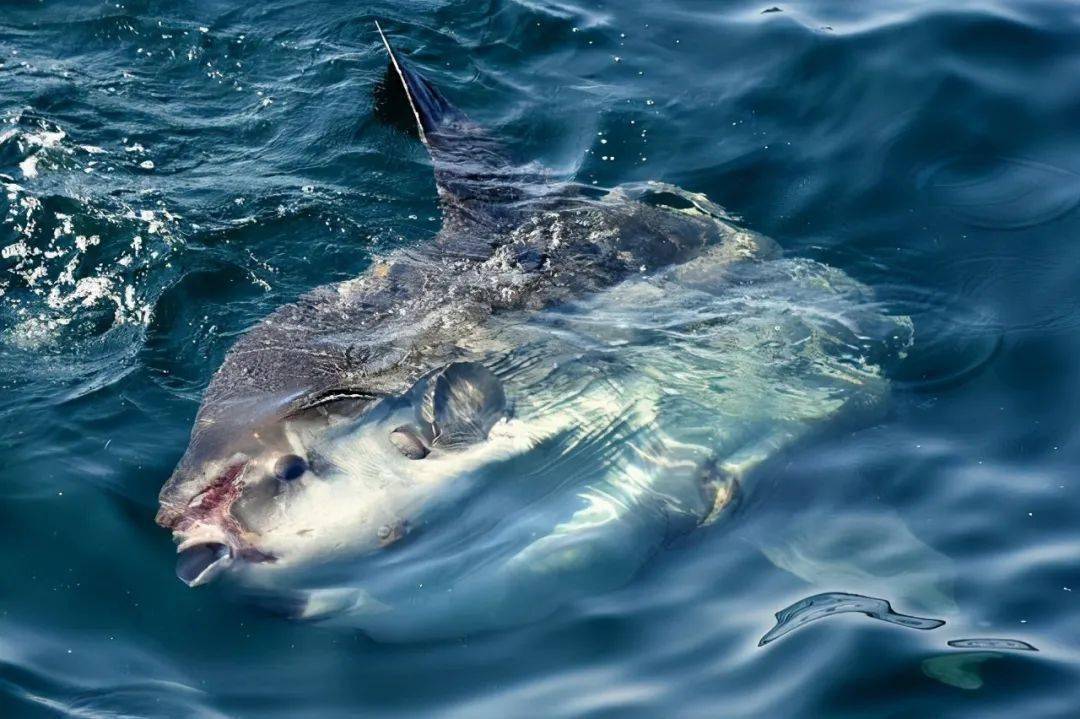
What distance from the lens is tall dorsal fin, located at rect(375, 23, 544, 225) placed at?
22.3ft

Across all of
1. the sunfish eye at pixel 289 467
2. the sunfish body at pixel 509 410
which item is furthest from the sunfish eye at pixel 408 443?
the sunfish eye at pixel 289 467

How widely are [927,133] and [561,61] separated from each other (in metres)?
2.71

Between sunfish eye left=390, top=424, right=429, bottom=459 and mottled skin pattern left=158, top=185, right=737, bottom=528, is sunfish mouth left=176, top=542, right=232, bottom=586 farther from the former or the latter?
sunfish eye left=390, top=424, right=429, bottom=459

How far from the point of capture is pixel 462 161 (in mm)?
7246

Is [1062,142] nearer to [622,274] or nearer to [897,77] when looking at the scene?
[897,77]

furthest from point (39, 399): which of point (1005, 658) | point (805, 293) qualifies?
point (1005, 658)

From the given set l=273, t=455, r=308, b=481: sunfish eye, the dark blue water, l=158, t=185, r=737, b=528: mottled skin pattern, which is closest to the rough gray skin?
l=158, t=185, r=737, b=528: mottled skin pattern

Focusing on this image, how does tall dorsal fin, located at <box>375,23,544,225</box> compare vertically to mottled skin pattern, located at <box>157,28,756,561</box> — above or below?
above

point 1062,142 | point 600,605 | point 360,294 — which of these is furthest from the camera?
point 1062,142

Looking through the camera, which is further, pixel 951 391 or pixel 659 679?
pixel 951 391

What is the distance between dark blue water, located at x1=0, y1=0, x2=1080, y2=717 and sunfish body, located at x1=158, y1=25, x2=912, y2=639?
195mm

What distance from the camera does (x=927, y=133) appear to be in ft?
26.2

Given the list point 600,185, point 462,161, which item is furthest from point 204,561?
point 600,185

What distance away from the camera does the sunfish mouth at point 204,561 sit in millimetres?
4305
